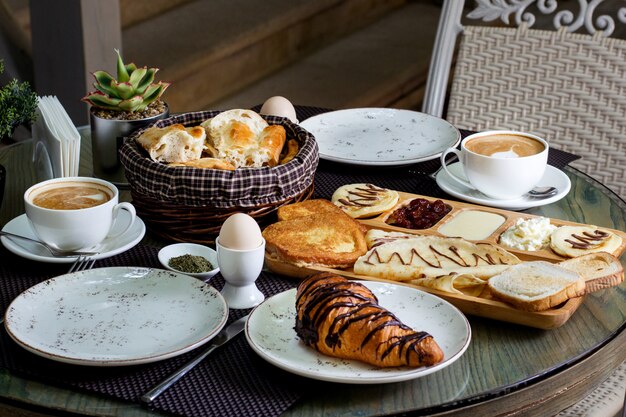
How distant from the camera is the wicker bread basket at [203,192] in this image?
1.33 metres

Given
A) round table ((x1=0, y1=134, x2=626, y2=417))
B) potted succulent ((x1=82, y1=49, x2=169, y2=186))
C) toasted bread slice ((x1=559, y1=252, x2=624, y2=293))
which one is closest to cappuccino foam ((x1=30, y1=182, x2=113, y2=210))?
potted succulent ((x1=82, y1=49, x2=169, y2=186))

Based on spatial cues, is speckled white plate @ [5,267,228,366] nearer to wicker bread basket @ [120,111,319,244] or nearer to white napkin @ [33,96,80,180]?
wicker bread basket @ [120,111,319,244]

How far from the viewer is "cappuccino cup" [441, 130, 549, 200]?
1492 millimetres

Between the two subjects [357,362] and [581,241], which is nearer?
[357,362]

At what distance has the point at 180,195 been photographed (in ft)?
4.40

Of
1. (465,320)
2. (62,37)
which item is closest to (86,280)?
(465,320)

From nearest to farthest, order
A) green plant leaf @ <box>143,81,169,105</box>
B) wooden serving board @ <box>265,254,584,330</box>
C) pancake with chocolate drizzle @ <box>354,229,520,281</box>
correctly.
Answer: wooden serving board @ <box>265,254,584,330</box>
pancake with chocolate drizzle @ <box>354,229,520,281</box>
green plant leaf @ <box>143,81,169,105</box>

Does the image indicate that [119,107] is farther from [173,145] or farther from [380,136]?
[380,136]

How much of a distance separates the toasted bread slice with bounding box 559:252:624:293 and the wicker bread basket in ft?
1.46

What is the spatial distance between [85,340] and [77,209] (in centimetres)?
27

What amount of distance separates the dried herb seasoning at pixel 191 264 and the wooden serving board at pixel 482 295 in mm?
92

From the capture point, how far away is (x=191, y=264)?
4.23ft

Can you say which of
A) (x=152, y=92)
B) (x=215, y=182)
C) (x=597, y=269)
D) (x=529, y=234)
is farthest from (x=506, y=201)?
(x=152, y=92)

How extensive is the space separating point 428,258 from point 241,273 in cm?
28
